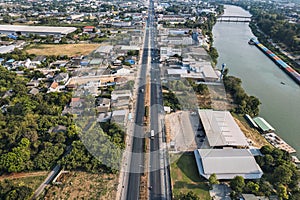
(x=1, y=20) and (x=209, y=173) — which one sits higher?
(x=1, y=20)

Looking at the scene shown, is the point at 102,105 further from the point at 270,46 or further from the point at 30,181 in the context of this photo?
the point at 270,46

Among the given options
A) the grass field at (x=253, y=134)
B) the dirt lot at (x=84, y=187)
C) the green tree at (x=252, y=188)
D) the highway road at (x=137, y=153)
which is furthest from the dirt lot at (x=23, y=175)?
the grass field at (x=253, y=134)

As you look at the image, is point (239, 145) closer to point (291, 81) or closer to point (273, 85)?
point (273, 85)

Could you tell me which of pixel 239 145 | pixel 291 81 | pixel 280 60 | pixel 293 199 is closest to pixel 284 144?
pixel 239 145

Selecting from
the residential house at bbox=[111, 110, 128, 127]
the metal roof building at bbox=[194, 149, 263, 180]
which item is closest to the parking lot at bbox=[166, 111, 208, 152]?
Result: the metal roof building at bbox=[194, 149, 263, 180]

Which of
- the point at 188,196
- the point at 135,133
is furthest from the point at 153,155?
the point at 188,196

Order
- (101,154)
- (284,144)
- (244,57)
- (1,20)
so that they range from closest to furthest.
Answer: (101,154), (284,144), (244,57), (1,20)

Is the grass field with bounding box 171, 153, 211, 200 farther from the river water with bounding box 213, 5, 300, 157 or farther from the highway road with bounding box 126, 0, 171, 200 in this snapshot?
the river water with bounding box 213, 5, 300, 157
